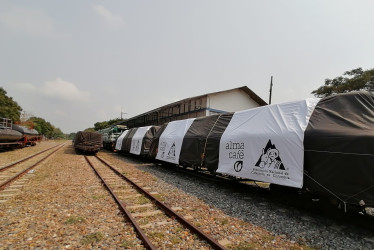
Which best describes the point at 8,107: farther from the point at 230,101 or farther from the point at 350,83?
the point at 350,83

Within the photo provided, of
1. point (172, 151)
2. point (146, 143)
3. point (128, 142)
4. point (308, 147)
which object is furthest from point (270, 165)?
point (128, 142)

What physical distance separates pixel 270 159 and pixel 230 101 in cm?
2472

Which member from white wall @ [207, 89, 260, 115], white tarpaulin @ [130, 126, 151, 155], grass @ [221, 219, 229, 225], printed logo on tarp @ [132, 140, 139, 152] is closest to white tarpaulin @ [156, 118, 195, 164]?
white tarpaulin @ [130, 126, 151, 155]

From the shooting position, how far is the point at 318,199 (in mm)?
5762

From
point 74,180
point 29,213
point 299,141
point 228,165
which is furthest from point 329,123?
point 74,180

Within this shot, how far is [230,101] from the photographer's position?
30172mm

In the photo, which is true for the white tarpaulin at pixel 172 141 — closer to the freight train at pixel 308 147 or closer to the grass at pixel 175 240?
the freight train at pixel 308 147

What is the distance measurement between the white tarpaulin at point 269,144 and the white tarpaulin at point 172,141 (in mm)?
3678

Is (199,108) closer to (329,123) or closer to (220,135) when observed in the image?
(220,135)

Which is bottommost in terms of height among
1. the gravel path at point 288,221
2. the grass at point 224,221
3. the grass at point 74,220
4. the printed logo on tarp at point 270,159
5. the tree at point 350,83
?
the grass at point 74,220

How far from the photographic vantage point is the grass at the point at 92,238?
399 cm

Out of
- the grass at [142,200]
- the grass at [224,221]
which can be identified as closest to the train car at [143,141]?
the grass at [142,200]

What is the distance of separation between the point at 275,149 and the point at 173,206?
3115mm

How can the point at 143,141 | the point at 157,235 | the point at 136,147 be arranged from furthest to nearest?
the point at 136,147, the point at 143,141, the point at 157,235
